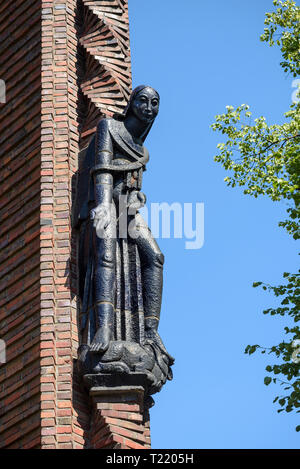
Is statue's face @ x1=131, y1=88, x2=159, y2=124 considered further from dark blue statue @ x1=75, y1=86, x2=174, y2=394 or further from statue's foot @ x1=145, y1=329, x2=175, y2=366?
statue's foot @ x1=145, y1=329, x2=175, y2=366

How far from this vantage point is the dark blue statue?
9.03 m

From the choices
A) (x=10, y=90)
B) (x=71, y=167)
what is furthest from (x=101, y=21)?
(x=71, y=167)

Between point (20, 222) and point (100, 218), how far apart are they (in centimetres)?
92

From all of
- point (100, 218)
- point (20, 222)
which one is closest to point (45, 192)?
point (20, 222)

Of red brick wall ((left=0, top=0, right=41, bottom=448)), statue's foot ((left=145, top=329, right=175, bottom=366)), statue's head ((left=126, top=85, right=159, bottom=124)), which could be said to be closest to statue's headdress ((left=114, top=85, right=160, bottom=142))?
statue's head ((left=126, top=85, right=159, bottom=124))

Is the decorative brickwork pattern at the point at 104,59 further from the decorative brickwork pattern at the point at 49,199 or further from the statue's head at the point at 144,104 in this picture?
the statue's head at the point at 144,104

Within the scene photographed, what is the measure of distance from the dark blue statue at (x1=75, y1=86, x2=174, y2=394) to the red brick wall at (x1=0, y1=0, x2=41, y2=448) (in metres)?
0.45

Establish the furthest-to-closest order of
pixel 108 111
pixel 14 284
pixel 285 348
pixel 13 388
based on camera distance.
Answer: pixel 285 348 < pixel 108 111 < pixel 14 284 < pixel 13 388

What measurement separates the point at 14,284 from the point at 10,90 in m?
2.35

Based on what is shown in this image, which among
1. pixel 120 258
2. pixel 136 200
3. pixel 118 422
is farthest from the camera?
pixel 136 200

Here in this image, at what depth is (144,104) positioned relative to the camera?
33.7 ft

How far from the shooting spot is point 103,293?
927cm

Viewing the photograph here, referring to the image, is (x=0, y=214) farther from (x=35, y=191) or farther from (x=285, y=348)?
(x=285, y=348)

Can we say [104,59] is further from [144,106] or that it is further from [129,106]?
[144,106]
